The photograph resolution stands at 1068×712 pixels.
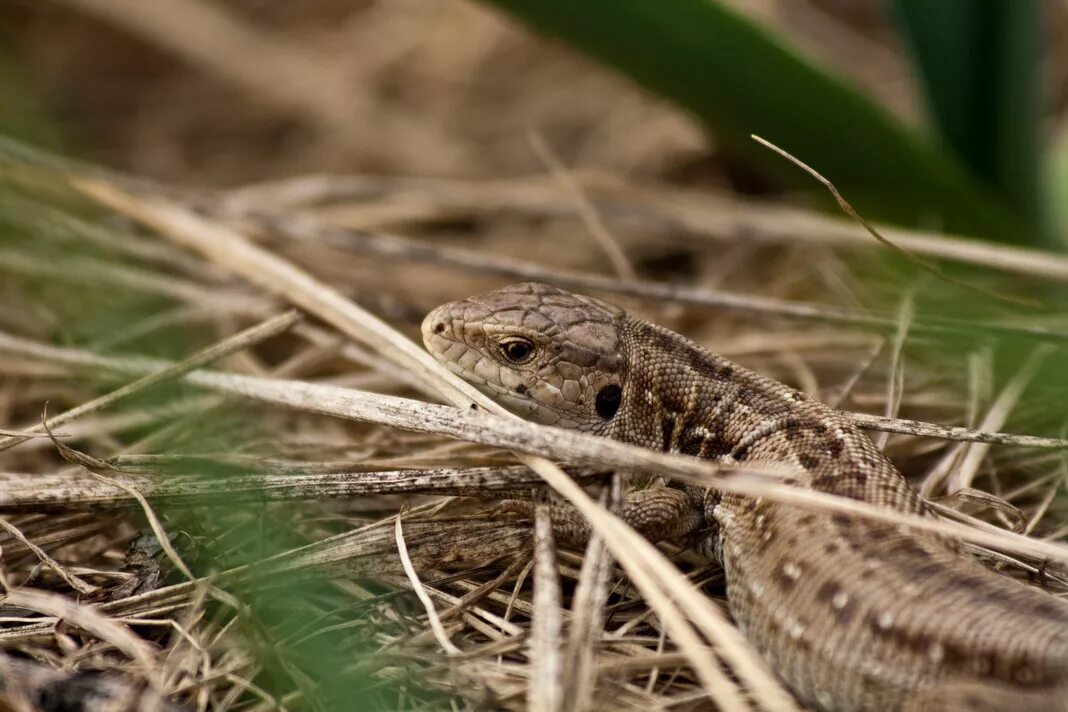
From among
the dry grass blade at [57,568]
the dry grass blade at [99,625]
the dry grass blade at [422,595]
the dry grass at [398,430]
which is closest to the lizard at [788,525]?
the dry grass at [398,430]

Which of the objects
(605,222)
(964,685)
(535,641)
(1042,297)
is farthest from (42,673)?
(1042,297)

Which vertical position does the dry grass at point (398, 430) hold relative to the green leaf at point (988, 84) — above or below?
below

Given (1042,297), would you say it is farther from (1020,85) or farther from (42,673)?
(42,673)

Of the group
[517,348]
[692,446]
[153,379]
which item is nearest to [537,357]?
[517,348]

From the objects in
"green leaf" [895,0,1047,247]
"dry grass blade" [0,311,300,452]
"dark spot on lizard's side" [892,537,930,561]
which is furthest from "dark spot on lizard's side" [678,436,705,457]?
"green leaf" [895,0,1047,247]

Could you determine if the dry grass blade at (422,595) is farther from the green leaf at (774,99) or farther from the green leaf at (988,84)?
the green leaf at (988,84)
